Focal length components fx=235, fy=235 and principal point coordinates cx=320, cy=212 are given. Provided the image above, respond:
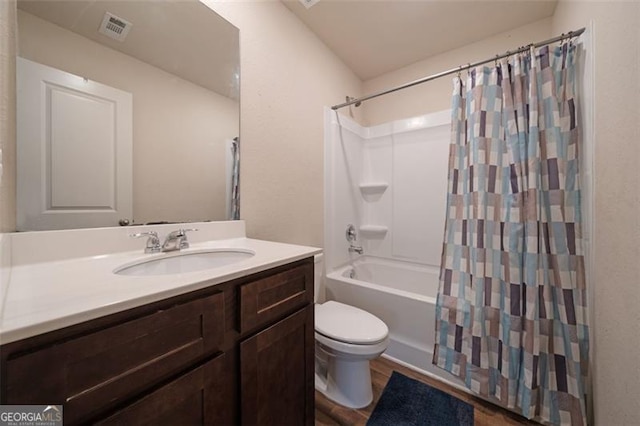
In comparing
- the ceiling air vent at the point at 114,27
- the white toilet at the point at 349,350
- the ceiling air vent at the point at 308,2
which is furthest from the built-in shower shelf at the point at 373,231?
the ceiling air vent at the point at 114,27

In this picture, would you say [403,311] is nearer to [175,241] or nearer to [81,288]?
[175,241]

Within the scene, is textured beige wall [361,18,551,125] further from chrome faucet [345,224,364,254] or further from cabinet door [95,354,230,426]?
cabinet door [95,354,230,426]

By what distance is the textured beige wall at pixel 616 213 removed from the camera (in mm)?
761

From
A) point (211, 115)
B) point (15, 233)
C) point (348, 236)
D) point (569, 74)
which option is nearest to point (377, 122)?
point (348, 236)

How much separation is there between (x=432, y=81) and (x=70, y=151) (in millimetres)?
2450

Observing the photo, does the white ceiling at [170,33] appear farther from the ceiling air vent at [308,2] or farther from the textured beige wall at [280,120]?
the ceiling air vent at [308,2]


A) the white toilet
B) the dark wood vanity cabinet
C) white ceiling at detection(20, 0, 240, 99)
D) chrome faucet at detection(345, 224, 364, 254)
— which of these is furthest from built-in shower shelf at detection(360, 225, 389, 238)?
white ceiling at detection(20, 0, 240, 99)

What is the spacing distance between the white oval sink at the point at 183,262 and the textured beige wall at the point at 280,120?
1.03ft

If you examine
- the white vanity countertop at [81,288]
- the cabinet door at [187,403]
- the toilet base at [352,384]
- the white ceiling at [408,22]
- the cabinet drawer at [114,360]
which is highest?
the white ceiling at [408,22]

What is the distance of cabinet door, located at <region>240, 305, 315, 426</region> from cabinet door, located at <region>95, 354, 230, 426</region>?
0.22 feet

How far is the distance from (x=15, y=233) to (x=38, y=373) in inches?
23.4

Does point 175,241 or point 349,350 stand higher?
point 175,241

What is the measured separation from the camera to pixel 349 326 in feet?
4.28

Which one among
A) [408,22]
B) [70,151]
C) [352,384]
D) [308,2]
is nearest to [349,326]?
[352,384]
